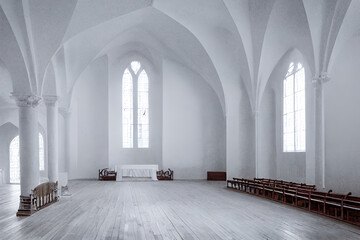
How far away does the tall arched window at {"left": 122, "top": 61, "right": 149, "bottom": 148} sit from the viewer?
91.7 feet

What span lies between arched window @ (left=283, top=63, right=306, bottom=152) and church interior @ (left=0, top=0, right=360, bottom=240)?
0.37 feet

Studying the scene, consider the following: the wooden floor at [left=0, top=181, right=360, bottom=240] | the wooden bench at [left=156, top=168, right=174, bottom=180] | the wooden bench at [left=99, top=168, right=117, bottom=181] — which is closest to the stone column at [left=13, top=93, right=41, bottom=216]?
the wooden floor at [left=0, top=181, right=360, bottom=240]

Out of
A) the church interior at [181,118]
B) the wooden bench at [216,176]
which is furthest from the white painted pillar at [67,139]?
the wooden bench at [216,176]

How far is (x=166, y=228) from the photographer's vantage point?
30.6 feet

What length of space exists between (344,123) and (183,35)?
35.6ft

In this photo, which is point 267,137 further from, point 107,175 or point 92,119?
point 92,119

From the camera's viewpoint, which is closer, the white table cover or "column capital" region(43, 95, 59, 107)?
"column capital" region(43, 95, 59, 107)

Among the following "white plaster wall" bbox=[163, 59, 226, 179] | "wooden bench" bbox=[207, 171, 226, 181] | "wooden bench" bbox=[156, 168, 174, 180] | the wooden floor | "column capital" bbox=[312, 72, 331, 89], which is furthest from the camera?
"white plaster wall" bbox=[163, 59, 226, 179]

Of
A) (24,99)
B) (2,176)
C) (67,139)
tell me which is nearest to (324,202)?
(24,99)

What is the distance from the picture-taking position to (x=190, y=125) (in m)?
27.2

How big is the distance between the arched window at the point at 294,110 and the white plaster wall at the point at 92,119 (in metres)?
13.5

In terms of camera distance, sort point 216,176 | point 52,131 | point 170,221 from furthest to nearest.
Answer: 1. point 216,176
2. point 52,131
3. point 170,221

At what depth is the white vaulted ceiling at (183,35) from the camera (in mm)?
13445

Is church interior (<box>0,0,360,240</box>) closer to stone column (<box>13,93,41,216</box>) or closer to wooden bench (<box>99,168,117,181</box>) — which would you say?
stone column (<box>13,93,41,216</box>)
